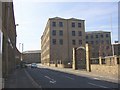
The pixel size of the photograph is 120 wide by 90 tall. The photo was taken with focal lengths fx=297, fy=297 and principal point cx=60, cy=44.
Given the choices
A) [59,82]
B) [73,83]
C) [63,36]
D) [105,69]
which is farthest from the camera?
[63,36]

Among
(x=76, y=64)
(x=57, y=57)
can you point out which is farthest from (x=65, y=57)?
(x=76, y=64)

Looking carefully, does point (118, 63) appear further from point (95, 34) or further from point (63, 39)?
point (95, 34)

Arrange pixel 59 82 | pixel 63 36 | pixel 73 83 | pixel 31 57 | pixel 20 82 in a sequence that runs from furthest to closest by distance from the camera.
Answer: pixel 31 57, pixel 63 36, pixel 20 82, pixel 59 82, pixel 73 83

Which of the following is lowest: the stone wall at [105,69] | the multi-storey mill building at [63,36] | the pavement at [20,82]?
the pavement at [20,82]

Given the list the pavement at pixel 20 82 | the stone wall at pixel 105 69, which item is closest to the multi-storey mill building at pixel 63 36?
the stone wall at pixel 105 69

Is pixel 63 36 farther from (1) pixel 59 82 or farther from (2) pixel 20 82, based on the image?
(1) pixel 59 82

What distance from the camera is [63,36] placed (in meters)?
107

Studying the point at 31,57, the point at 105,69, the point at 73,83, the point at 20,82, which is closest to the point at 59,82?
the point at 73,83

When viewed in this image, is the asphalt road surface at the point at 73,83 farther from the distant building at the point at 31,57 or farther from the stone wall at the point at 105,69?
the distant building at the point at 31,57

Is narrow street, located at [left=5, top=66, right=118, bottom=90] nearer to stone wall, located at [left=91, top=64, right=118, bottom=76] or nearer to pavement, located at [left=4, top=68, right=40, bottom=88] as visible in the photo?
pavement, located at [left=4, top=68, right=40, bottom=88]

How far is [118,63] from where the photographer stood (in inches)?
1307

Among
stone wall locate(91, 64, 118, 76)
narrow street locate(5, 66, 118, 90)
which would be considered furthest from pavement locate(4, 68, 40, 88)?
stone wall locate(91, 64, 118, 76)

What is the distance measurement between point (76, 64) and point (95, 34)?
78546 millimetres

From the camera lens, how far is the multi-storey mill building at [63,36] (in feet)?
344
